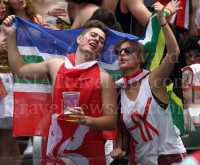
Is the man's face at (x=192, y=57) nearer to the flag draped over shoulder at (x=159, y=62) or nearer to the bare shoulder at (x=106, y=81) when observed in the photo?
the flag draped over shoulder at (x=159, y=62)

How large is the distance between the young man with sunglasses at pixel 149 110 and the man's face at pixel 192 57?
1.40 m

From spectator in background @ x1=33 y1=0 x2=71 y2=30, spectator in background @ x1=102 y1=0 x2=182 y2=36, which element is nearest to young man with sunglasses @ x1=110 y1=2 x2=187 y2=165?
spectator in background @ x1=102 y1=0 x2=182 y2=36

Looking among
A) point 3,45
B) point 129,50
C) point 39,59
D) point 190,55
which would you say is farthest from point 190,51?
point 3,45

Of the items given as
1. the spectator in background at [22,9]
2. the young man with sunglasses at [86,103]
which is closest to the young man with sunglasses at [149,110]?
the young man with sunglasses at [86,103]

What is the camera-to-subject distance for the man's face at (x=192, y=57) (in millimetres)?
→ 4211

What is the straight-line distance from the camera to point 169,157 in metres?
2.85

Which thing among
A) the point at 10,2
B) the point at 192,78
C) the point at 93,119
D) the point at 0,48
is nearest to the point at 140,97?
the point at 93,119

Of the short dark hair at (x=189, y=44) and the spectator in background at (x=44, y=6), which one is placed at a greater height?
the spectator in background at (x=44, y=6)

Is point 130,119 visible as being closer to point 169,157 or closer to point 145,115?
point 145,115

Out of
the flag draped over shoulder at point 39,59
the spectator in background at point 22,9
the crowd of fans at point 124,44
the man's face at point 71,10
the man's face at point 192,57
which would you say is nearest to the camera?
the crowd of fans at point 124,44

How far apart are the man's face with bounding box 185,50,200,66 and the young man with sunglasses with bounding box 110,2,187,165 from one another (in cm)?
140

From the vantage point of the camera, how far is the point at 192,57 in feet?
13.9

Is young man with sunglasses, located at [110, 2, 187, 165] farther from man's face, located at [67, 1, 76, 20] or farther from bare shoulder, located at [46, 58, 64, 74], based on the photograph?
man's face, located at [67, 1, 76, 20]

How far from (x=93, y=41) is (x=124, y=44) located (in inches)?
11.5
